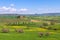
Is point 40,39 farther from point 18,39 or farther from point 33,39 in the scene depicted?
point 18,39

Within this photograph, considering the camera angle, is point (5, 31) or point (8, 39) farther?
point (5, 31)

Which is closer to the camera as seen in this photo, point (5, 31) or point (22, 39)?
point (22, 39)

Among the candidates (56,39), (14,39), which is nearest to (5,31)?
(14,39)

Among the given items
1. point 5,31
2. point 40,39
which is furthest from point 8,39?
point 5,31

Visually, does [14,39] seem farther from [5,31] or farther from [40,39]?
[5,31]

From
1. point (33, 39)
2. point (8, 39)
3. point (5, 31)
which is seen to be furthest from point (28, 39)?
point (5, 31)

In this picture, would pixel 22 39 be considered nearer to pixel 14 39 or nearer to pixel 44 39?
pixel 14 39

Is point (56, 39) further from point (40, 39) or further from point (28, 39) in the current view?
point (28, 39)

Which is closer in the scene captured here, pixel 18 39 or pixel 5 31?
pixel 18 39
